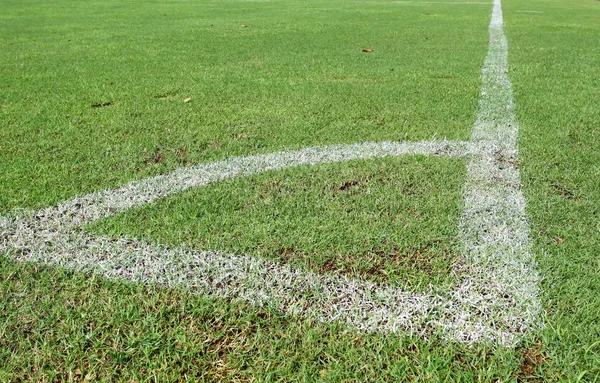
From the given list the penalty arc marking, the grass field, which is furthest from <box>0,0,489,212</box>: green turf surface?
the penalty arc marking

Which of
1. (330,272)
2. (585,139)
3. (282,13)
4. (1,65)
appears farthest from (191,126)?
(282,13)

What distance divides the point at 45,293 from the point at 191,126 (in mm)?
1680

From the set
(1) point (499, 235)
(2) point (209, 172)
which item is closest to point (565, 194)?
(1) point (499, 235)

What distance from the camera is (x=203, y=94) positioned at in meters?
3.87

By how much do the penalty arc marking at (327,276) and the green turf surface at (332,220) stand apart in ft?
0.20

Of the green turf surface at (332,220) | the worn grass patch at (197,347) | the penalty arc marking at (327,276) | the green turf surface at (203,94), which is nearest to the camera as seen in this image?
the worn grass patch at (197,347)

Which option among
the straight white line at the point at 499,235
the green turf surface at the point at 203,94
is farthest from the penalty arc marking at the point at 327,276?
the green turf surface at the point at 203,94

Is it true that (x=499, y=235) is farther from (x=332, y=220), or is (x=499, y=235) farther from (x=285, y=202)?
(x=285, y=202)

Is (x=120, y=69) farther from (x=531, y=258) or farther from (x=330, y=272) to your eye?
(x=531, y=258)

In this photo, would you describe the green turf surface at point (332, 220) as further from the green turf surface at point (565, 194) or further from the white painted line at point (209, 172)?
the green turf surface at point (565, 194)

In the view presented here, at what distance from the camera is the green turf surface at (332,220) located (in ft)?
5.69

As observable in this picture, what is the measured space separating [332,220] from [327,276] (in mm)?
357

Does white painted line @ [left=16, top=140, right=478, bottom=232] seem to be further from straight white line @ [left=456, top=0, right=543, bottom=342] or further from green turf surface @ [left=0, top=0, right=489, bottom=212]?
straight white line @ [left=456, top=0, right=543, bottom=342]

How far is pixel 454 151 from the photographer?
2.70 metres
